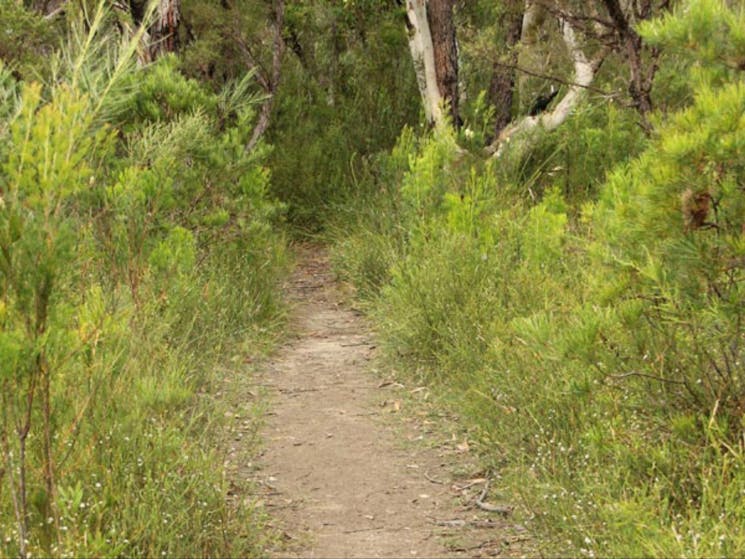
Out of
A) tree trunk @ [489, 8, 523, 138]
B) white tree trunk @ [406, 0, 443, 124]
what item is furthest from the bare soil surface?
tree trunk @ [489, 8, 523, 138]

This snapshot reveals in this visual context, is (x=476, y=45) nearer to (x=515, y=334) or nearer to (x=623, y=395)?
(x=515, y=334)

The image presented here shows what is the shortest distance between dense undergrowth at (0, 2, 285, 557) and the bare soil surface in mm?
328

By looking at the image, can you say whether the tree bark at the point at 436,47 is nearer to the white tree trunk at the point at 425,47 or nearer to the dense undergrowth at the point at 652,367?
the white tree trunk at the point at 425,47

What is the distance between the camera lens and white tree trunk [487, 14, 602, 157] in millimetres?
10156

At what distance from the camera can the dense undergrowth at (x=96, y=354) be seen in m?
3.66

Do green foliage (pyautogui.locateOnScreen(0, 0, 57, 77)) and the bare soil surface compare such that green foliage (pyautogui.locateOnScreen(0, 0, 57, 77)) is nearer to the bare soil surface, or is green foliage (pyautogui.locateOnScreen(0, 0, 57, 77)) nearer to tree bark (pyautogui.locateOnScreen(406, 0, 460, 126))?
tree bark (pyautogui.locateOnScreen(406, 0, 460, 126))

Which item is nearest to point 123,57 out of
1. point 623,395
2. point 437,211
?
point 623,395

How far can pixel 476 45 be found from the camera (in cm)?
998

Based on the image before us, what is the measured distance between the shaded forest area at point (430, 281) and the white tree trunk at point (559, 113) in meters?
0.05

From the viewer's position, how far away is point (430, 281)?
23.6 feet

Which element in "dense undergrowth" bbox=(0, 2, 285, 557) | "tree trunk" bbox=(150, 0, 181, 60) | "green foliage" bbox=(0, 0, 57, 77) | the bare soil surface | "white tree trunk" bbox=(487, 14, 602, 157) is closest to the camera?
"dense undergrowth" bbox=(0, 2, 285, 557)

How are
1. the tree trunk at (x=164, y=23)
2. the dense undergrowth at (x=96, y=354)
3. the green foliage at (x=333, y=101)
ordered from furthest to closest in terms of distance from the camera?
the green foliage at (x=333, y=101) < the tree trunk at (x=164, y=23) < the dense undergrowth at (x=96, y=354)

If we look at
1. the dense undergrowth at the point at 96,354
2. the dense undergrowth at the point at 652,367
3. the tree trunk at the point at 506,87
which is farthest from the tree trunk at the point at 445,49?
the dense undergrowth at the point at 652,367

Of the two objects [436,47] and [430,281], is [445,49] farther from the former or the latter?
[430,281]
